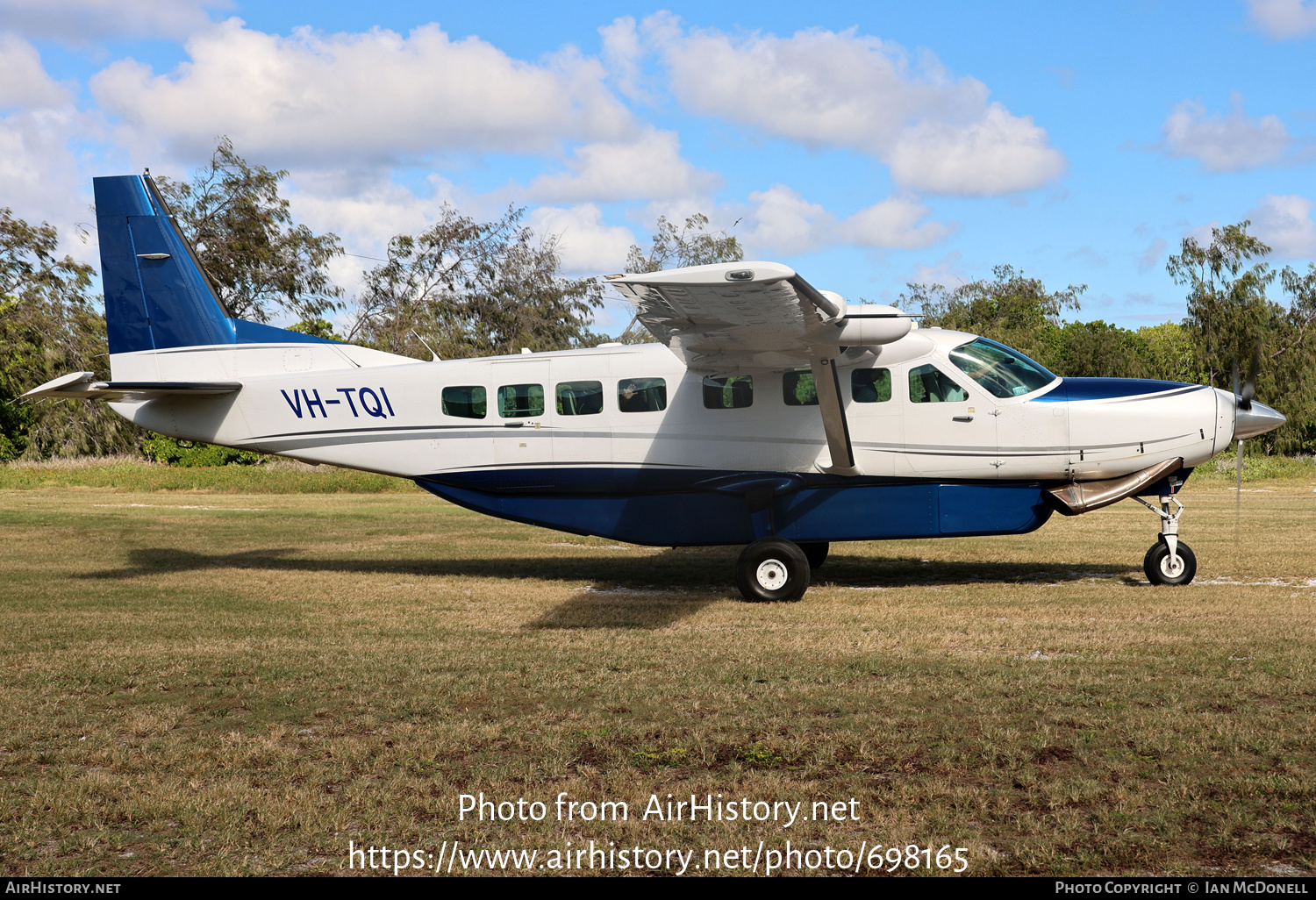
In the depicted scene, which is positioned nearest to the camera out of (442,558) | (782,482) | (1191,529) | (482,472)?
(782,482)

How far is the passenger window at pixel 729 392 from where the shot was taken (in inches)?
445

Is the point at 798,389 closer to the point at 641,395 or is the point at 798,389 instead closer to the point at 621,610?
the point at 641,395

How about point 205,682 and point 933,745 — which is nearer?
point 933,745

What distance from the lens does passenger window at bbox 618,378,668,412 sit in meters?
11.6

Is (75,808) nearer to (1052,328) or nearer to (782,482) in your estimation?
(782,482)

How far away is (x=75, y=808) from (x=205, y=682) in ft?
8.53

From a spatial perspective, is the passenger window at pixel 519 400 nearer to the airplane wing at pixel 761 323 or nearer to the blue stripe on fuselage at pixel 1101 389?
the airplane wing at pixel 761 323

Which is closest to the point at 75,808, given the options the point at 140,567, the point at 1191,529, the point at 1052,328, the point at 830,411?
the point at 830,411

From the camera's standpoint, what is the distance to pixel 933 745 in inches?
206

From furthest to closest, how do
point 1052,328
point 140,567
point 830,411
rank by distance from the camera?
point 1052,328 → point 140,567 → point 830,411

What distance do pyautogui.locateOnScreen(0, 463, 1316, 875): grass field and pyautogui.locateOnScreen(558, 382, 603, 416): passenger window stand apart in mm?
2156

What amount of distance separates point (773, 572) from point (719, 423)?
1.85 m

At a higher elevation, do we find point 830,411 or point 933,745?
point 830,411

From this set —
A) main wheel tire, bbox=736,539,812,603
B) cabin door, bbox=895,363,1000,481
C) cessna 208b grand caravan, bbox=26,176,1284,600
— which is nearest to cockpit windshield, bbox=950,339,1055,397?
cessna 208b grand caravan, bbox=26,176,1284,600
